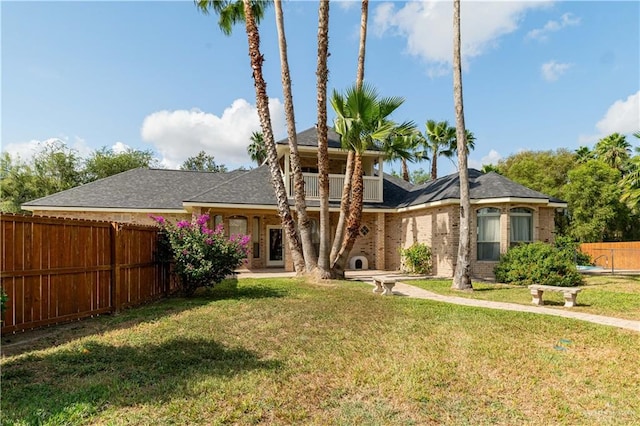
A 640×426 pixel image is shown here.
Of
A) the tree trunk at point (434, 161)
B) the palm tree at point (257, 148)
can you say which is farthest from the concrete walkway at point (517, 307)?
the palm tree at point (257, 148)

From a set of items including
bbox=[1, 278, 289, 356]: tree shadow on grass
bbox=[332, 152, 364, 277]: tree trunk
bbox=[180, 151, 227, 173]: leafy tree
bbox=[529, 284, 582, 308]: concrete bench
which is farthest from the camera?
bbox=[180, 151, 227, 173]: leafy tree

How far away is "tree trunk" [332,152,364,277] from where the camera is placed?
13484 millimetres

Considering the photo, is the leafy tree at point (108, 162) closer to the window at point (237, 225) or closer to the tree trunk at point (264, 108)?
the window at point (237, 225)

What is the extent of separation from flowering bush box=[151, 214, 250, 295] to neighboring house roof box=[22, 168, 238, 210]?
8.58m

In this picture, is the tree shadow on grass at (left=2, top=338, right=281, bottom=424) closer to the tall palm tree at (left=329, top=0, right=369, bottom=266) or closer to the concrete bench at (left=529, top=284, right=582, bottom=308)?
the concrete bench at (left=529, top=284, right=582, bottom=308)

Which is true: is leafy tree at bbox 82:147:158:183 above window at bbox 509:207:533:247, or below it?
above

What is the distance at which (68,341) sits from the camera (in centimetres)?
550

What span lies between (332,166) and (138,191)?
32.9ft

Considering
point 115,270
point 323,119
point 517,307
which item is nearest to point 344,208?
point 323,119

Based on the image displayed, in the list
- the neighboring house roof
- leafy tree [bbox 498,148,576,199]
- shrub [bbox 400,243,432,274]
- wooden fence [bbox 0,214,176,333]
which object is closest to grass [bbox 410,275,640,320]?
shrub [bbox 400,243,432,274]

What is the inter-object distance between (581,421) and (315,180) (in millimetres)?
14804

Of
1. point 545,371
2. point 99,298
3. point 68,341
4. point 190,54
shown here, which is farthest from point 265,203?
point 545,371

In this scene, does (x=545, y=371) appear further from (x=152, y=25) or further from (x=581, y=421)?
(x=152, y=25)

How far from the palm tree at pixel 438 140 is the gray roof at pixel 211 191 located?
338 inches
